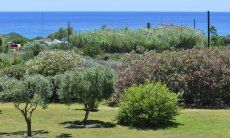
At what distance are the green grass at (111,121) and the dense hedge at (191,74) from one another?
6.87 ft

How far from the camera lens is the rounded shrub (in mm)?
23703

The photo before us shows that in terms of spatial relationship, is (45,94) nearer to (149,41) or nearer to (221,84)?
(221,84)

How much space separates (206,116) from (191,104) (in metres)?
4.60

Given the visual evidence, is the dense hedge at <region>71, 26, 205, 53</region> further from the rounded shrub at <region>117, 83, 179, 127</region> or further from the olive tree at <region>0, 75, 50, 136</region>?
the olive tree at <region>0, 75, 50, 136</region>

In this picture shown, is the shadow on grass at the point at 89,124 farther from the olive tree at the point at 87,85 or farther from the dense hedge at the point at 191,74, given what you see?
the dense hedge at the point at 191,74

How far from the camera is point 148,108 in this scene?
23.8 meters

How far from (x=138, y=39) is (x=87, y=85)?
94.5 feet

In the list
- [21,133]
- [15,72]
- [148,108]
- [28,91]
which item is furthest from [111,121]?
[15,72]

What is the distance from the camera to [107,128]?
2281cm

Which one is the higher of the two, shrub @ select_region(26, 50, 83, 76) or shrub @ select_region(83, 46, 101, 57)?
shrub @ select_region(83, 46, 101, 57)

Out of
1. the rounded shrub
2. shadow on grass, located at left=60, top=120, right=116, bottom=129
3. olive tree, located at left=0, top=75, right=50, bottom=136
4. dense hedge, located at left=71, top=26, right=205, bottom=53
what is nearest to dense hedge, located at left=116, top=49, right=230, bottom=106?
the rounded shrub

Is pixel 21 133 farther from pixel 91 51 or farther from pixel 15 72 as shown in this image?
pixel 91 51

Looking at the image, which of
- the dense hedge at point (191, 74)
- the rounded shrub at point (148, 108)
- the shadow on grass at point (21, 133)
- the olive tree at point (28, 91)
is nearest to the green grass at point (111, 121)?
the shadow on grass at point (21, 133)

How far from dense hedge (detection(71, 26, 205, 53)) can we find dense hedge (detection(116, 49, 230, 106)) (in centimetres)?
1905
